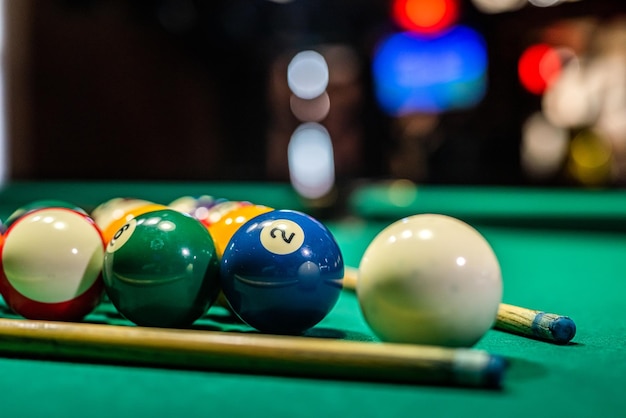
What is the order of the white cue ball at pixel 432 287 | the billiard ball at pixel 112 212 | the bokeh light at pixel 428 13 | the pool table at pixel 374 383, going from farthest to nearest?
1. the bokeh light at pixel 428 13
2. the billiard ball at pixel 112 212
3. the white cue ball at pixel 432 287
4. the pool table at pixel 374 383

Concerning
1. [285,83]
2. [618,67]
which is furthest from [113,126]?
[618,67]

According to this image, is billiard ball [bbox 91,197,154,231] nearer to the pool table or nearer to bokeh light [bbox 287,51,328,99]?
the pool table

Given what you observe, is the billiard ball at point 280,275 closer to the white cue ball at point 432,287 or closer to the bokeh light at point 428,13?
the white cue ball at point 432,287

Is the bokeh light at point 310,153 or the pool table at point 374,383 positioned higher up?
the pool table at point 374,383

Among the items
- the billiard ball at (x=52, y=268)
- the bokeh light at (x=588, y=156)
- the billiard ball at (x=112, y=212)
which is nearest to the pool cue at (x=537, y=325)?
the billiard ball at (x=52, y=268)

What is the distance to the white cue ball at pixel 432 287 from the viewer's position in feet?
5.13

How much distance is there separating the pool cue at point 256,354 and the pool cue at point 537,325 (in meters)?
0.36

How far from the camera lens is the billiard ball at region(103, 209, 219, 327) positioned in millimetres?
1807

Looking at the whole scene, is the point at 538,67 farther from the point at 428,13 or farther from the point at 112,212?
the point at 112,212

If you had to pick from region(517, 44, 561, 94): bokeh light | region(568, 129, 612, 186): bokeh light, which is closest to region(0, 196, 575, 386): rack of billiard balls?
region(568, 129, 612, 186): bokeh light

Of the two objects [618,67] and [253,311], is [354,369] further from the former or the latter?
[618,67]

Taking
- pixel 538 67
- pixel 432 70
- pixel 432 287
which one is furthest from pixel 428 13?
pixel 432 287

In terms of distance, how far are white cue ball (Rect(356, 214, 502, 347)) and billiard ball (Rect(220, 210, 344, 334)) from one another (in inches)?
7.0

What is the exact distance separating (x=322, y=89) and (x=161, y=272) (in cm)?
935
